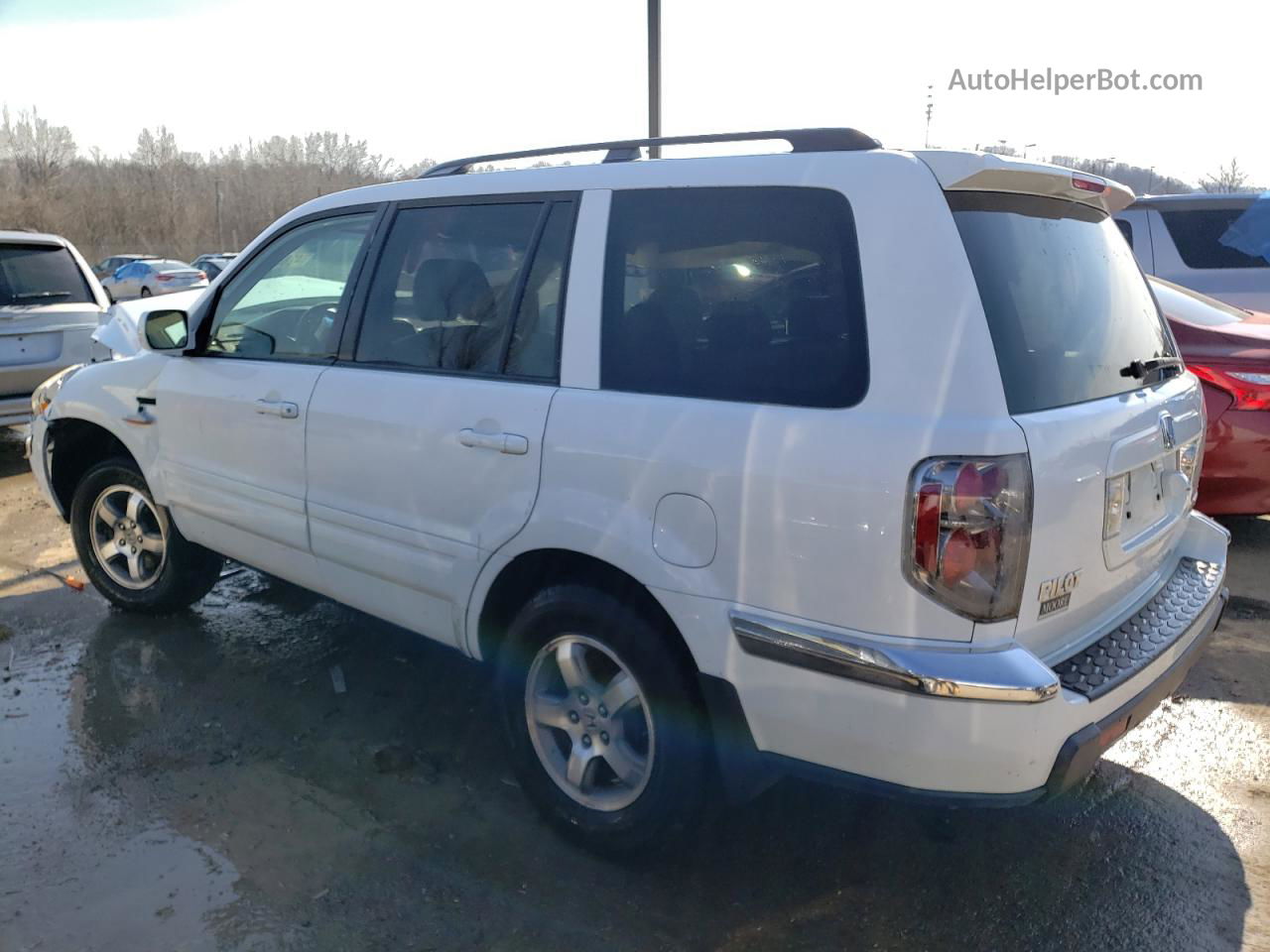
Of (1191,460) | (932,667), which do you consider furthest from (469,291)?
(1191,460)

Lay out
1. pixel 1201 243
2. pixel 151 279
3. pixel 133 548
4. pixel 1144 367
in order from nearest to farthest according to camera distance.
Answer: pixel 1144 367
pixel 133 548
pixel 1201 243
pixel 151 279

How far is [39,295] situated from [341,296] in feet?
19.1

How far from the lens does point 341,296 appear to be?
365 cm

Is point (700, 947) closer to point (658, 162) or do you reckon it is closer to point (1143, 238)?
point (658, 162)

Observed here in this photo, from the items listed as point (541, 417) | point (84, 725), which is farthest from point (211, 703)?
point (541, 417)

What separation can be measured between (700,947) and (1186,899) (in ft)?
4.42

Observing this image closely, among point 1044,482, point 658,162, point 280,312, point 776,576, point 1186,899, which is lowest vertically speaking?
point 1186,899

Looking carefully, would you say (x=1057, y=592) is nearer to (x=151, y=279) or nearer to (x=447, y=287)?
(x=447, y=287)

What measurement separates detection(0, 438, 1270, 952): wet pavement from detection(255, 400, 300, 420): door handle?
114 cm

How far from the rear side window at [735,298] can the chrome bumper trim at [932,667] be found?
1.82 ft

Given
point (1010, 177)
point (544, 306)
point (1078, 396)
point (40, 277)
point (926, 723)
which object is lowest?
point (926, 723)

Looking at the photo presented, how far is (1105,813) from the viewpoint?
3.16 m

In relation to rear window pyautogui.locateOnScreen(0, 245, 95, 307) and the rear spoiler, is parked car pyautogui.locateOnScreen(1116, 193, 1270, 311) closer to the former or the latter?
the rear spoiler

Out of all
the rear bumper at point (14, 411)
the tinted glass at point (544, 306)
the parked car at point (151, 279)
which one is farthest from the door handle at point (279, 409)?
the parked car at point (151, 279)
